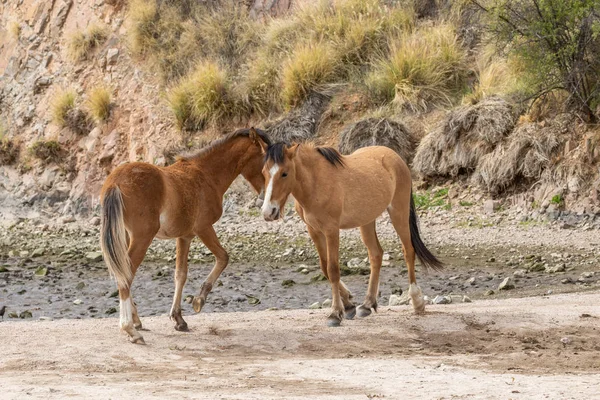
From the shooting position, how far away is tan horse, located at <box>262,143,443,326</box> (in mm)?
7703

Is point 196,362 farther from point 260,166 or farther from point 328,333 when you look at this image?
point 260,166

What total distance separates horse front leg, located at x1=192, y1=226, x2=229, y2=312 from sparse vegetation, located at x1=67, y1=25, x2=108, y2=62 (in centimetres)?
1689

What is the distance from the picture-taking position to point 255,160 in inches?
332

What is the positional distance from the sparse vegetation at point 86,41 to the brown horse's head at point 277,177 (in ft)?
56.2

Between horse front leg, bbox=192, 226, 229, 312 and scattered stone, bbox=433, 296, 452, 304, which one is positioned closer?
horse front leg, bbox=192, 226, 229, 312

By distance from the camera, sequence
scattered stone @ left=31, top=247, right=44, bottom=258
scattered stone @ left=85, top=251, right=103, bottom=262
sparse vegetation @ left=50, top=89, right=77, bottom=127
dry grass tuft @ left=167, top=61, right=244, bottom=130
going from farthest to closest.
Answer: sparse vegetation @ left=50, top=89, right=77, bottom=127 → dry grass tuft @ left=167, top=61, right=244, bottom=130 → scattered stone @ left=31, top=247, right=44, bottom=258 → scattered stone @ left=85, top=251, right=103, bottom=262

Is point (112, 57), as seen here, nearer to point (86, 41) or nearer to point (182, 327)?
point (86, 41)

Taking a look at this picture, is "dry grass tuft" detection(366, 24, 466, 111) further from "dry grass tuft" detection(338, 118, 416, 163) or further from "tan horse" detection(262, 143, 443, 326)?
"tan horse" detection(262, 143, 443, 326)

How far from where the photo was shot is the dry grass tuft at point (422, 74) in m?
18.3

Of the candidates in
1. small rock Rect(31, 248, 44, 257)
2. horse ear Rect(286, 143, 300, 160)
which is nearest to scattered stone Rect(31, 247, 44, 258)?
small rock Rect(31, 248, 44, 257)

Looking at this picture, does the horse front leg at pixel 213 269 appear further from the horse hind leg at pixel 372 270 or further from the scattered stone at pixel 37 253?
the scattered stone at pixel 37 253

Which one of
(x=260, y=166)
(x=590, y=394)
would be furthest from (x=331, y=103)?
(x=590, y=394)

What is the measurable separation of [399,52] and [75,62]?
9.67 m

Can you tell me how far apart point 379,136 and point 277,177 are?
9.88 meters
